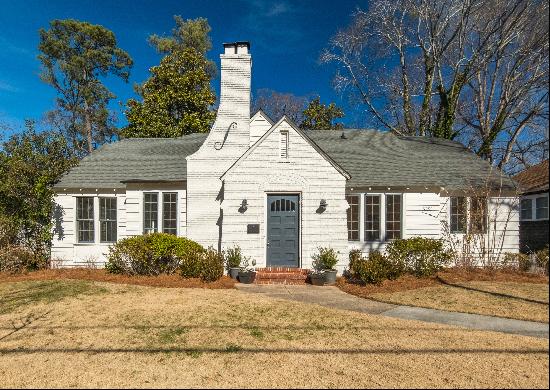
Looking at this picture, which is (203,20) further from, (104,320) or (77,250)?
(104,320)

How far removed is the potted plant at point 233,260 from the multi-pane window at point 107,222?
5.69 meters

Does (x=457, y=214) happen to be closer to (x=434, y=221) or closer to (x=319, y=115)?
(x=434, y=221)

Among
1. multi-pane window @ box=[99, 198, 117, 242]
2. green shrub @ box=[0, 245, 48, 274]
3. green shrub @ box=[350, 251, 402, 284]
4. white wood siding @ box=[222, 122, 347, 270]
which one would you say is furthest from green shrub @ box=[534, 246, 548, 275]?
green shrub @ box=[0, 245, 48, 274]

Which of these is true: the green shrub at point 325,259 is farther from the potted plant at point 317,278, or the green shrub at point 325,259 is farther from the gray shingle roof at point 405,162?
the gray shingle roof at point 405,162

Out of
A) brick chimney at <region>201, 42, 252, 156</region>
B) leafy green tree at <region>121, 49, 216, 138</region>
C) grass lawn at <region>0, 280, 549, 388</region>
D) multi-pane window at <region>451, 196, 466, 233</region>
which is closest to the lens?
grass lawn at <region>0, 280, 549, 388</region>

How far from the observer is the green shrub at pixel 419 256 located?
11.1 metres

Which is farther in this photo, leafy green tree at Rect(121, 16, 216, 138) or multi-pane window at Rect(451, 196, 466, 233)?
leafy green tree at Rect(121, 16, 216, 138)

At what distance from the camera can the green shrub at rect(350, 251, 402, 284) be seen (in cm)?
1030

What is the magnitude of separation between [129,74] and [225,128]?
2949 centimetres

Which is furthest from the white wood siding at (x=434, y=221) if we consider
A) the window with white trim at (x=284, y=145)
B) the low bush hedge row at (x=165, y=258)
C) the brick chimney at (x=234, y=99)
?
the low bush hedge row at (x=165, y=258)

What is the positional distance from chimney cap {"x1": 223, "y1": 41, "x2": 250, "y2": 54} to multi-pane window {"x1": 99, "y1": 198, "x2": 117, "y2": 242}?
843 cm

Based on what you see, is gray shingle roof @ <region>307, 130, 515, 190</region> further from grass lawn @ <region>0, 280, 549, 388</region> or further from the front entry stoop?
grass lawn @ <region>0, 280, 549, 388</region>

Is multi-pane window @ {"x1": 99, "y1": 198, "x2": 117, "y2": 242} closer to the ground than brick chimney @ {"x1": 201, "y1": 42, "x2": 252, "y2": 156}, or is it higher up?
closer to the ground

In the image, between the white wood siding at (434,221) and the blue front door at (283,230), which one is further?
the white wood siding at (434,221)
